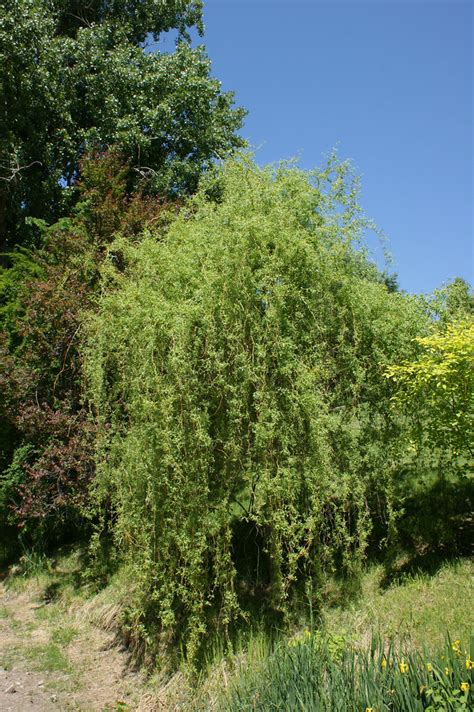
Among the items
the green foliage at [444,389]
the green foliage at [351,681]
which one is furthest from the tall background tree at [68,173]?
the green foliage at [351,681]

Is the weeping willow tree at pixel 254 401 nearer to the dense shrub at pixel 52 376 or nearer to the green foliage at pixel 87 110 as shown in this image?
the dense shrub at pixel 52 376

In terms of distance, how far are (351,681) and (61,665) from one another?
4.23 meters

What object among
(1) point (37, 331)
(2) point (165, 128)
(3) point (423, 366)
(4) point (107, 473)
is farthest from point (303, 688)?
(2) point (165, 128)

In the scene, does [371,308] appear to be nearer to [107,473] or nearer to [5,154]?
[107,473]

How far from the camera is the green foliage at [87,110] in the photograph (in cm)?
1270

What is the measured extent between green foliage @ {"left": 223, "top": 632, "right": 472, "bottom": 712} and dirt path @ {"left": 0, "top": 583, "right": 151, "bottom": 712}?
1.96m

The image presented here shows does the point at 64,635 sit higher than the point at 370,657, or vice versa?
the point at 370,657

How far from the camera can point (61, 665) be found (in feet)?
21.6

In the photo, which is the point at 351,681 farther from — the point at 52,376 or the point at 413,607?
the point at 52,376

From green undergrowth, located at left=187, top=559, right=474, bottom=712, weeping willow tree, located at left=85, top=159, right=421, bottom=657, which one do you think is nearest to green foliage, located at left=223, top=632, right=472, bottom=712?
green undergrowth, located at left=187, top=559, right=474, bottom=712

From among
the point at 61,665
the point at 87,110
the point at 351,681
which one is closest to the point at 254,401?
the point at 351,681

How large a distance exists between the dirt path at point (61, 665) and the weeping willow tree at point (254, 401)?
2.36 ft

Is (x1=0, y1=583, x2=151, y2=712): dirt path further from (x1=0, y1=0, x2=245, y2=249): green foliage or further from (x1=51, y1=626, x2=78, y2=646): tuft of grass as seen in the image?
(x1=0, y1=0, x2=245, y2=249): green foliage

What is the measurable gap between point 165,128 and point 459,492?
10.8 metres
